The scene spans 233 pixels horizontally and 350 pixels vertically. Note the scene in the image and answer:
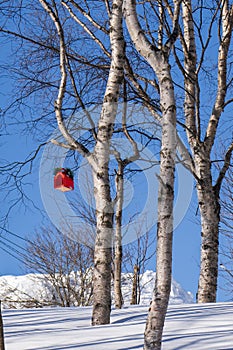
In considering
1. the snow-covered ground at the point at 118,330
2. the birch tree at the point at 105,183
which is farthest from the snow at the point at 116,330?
the birch tree at the point at 105,183

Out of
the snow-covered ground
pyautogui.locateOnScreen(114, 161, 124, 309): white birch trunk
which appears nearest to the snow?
the snow-covered ground

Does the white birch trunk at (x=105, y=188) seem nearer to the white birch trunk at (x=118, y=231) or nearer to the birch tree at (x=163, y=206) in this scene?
the birch tree at (x=163, y=206)

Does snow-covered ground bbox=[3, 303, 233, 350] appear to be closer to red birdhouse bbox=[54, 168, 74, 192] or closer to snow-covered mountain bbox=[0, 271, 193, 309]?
red birdhouse bbox=[54, 168, 74, 192]

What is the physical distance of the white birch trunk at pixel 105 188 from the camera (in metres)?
5.47

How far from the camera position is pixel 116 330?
14.8 feet

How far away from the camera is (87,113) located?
7926 mm

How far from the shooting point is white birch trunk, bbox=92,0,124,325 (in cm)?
547

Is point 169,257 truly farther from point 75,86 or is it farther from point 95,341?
point 75,86

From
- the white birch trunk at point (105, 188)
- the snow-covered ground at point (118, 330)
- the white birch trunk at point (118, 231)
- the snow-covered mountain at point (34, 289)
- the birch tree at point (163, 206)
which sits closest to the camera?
the birch tree at point (163, 206)

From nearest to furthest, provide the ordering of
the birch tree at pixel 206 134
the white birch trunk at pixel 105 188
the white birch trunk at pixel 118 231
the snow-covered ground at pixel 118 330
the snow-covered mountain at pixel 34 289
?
the snow-covered ground at pixel 118 330
the white birch trunk at pixel 105 188
the birch tree at pixel 206 134
the white birch trunk at pixel 118 231
the snow-covered mountain at pixel 34 289

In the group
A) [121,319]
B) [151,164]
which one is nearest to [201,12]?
[151,164]

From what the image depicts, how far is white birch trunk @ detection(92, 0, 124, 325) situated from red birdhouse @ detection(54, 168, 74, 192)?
1.40ft

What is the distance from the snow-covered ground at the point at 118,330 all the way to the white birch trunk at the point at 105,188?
0.89ft

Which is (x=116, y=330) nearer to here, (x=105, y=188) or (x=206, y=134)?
(x=105, y=188)
